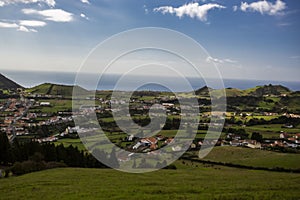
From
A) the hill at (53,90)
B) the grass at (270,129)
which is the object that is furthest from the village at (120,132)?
the hill at (53,90)

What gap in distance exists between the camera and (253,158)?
3962cm

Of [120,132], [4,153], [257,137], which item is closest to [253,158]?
[257,137]

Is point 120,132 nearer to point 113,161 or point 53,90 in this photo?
point 113,161

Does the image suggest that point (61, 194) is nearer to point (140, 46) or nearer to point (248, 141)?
point (140, 46)

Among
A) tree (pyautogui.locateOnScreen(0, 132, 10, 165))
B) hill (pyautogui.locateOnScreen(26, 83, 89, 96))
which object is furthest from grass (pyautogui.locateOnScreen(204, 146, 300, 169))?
hill (pyautogui.locateOnScreen(26, 83, 89, 96))

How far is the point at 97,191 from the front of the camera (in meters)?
12.9

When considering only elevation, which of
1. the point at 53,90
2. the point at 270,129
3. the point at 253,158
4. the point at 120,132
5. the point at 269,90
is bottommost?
the point at 253,158

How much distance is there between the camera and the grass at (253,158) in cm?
3389

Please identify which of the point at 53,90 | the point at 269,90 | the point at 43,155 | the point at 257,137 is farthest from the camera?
the point at 269,90

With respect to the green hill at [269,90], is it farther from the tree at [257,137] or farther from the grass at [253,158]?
the grass at [253,158]

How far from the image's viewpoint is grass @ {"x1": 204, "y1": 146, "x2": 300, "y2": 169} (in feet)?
111

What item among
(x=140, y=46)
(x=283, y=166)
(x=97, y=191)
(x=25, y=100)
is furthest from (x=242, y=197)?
(x=25, y=100)

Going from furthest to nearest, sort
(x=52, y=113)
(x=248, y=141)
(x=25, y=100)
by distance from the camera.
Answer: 1. (x=25, y=100)
2. (x=52, y=113)
3. (x=248, y=141)

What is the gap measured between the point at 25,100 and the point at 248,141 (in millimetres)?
99644
